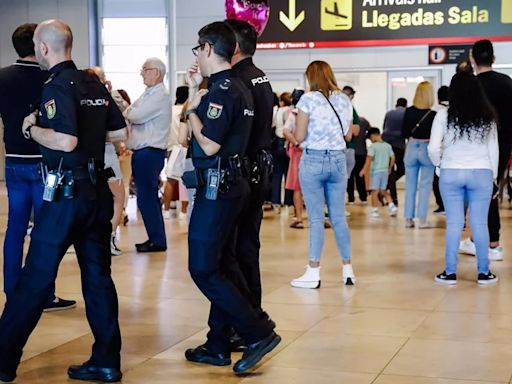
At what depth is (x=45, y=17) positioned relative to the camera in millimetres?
17500

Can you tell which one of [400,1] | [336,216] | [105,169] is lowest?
[336,216]

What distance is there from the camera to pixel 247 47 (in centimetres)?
424

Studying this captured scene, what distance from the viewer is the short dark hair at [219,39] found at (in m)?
3.82

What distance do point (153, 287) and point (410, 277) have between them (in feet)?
6.04

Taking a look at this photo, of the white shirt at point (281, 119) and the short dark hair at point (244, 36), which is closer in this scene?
the short dark hair at point (244, 36)

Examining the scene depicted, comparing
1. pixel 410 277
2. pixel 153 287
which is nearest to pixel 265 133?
pixel 153 287

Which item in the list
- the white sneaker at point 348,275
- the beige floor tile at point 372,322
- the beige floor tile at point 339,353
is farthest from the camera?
the white sneaker at point 348,275

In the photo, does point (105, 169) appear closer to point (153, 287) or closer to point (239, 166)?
point (239, 166)

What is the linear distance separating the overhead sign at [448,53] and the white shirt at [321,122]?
9.39 meters

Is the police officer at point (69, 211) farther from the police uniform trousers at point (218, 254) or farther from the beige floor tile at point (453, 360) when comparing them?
the beige floor tile at point (453, 360)

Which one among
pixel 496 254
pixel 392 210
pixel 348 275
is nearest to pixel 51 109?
pixel 348 275

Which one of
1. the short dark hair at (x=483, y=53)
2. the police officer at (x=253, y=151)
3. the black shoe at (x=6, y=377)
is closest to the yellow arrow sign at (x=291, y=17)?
the short dark hair at (x=483, y=53)

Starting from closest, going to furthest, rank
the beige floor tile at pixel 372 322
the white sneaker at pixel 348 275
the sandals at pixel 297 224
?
the beige floor tile at pixel 372 322
the white sneaker at pixel 348 275
the sandals at pixel 297 224

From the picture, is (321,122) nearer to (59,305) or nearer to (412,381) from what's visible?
(59,305)
